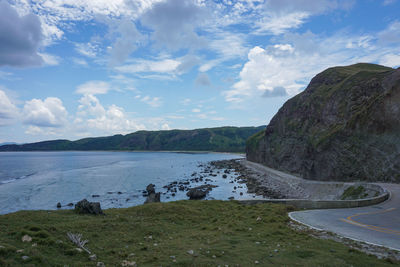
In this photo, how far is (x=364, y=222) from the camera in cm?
1684

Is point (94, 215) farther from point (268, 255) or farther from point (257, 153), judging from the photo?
point (257, 153)

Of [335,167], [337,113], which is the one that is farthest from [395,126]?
[337,113]

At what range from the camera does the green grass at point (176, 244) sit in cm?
902

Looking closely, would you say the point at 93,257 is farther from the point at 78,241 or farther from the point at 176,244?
the point at 176,244

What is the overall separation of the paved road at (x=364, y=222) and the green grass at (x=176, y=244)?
7.65ft

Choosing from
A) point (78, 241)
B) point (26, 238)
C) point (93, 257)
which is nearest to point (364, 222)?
point (93, 257)

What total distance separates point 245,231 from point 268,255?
16.3ft

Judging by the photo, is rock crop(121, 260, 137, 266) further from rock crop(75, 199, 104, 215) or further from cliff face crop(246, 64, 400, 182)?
cliff face crop(246, 64, 400, 182)

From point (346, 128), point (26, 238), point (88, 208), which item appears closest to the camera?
point (26, 238)

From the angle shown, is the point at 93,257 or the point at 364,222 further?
the point at 364,222

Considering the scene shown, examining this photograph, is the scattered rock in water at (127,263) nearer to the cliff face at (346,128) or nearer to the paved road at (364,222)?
the paved road at (364,222)

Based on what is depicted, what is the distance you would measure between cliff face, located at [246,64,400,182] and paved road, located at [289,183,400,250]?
25156 millimetres

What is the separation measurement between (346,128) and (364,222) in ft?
140

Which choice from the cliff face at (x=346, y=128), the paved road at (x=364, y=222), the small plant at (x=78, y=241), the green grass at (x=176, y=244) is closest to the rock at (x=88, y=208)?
the green grass at (x=176, y=244)
